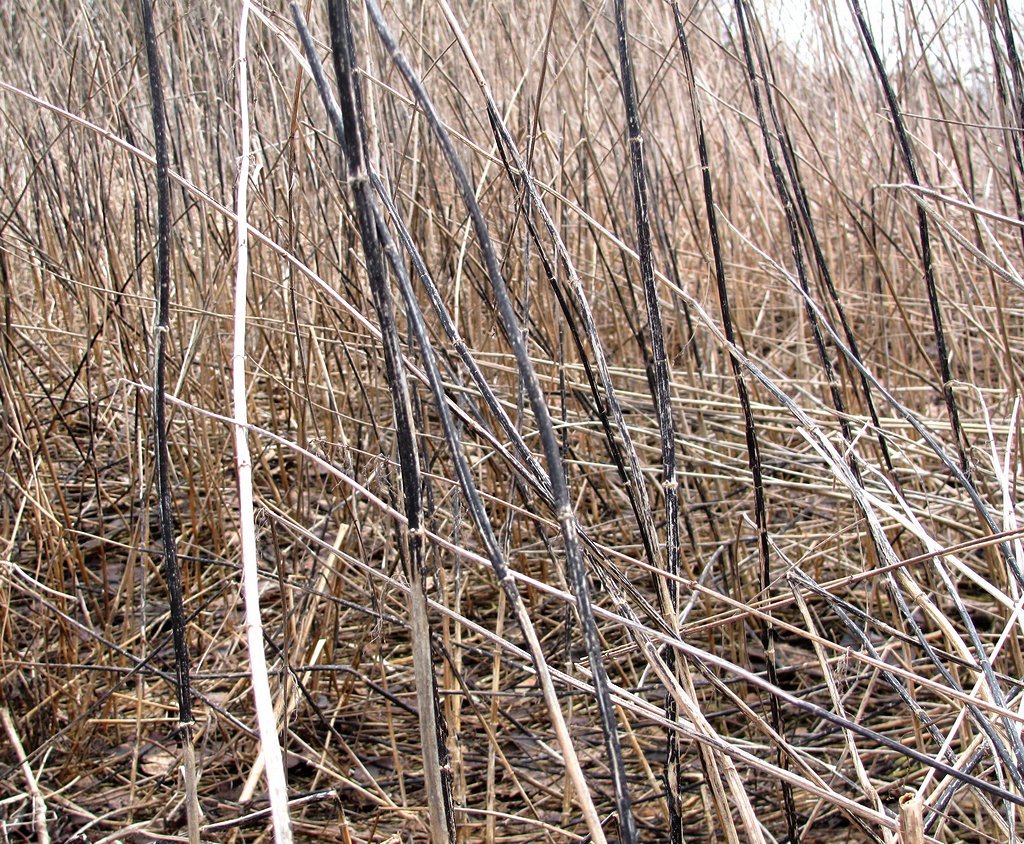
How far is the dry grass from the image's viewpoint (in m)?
0.95

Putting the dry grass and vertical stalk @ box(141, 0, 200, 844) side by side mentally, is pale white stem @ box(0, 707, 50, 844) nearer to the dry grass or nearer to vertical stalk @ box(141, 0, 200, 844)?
the dry grass

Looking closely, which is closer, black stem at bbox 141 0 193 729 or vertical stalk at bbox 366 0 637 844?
vertical stalk at bbox 366 0 637 844

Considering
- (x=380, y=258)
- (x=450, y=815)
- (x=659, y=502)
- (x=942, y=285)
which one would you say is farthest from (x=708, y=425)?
(x=380, y=258)

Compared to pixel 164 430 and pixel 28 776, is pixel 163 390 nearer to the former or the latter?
pixel 164 430

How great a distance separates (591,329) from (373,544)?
88 centimetres

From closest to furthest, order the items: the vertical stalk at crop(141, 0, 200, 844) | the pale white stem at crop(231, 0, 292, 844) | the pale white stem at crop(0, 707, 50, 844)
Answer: the pale white stem at crop(231, 0, 292, 844) < the vertical stalk at crop(141, 0, 200, 844) < the pale white stem at crop(0, 707, 50, 844)

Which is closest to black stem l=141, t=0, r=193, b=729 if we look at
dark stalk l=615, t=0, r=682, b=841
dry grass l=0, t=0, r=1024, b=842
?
dry grass l=0, t=0, r=1024, b=842

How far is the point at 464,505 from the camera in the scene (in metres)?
1.25

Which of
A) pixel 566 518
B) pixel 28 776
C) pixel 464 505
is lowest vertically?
pixel 28 776

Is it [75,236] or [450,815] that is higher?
[75,236]

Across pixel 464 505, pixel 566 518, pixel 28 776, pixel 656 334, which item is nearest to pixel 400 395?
pixel 566 518

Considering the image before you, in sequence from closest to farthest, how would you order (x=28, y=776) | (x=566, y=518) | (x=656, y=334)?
(x=566, y=518), (x=656, y=334), (x=28, y=776)

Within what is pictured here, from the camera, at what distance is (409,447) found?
55 cm

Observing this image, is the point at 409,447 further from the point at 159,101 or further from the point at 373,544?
the point at 373,544
